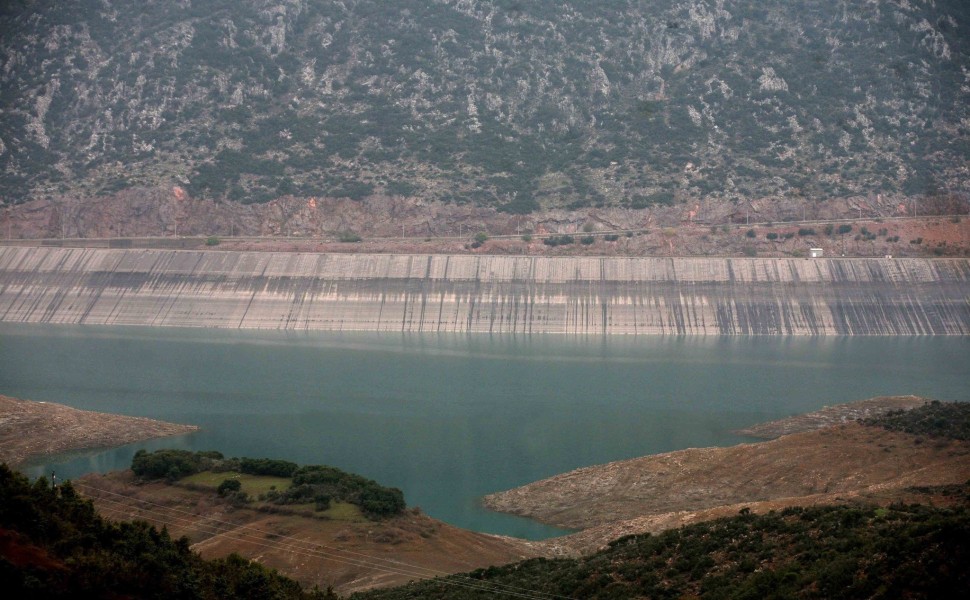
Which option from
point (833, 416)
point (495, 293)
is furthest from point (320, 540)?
point (495, 293)

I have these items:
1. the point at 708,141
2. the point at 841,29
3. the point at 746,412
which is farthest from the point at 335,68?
the point at 746,412

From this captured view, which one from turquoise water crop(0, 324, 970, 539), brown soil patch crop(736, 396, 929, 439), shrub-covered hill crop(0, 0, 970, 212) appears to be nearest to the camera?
turquoise water crop(0, 324, 970, 539)

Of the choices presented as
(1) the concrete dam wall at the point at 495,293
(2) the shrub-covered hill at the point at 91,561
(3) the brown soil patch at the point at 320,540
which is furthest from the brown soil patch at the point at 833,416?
(1) the concrete dam wall at the point at 495,293

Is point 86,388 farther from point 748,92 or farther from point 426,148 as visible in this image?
point 748,92

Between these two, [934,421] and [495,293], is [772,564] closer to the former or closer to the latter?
[934,421]

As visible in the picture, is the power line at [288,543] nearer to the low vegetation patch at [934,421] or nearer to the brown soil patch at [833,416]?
the low vegetation patch at [934,421]

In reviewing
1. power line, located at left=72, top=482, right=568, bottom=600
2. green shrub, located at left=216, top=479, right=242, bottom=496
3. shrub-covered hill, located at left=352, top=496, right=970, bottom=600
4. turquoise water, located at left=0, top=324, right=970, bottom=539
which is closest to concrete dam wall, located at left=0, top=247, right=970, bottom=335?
turquoise water, located at left=0, top=324, right=970, bottom=539

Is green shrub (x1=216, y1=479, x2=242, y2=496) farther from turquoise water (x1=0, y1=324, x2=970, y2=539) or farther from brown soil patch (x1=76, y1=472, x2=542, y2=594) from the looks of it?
turquoise water (x1=0, y1=324, x2=970, y2=539)
